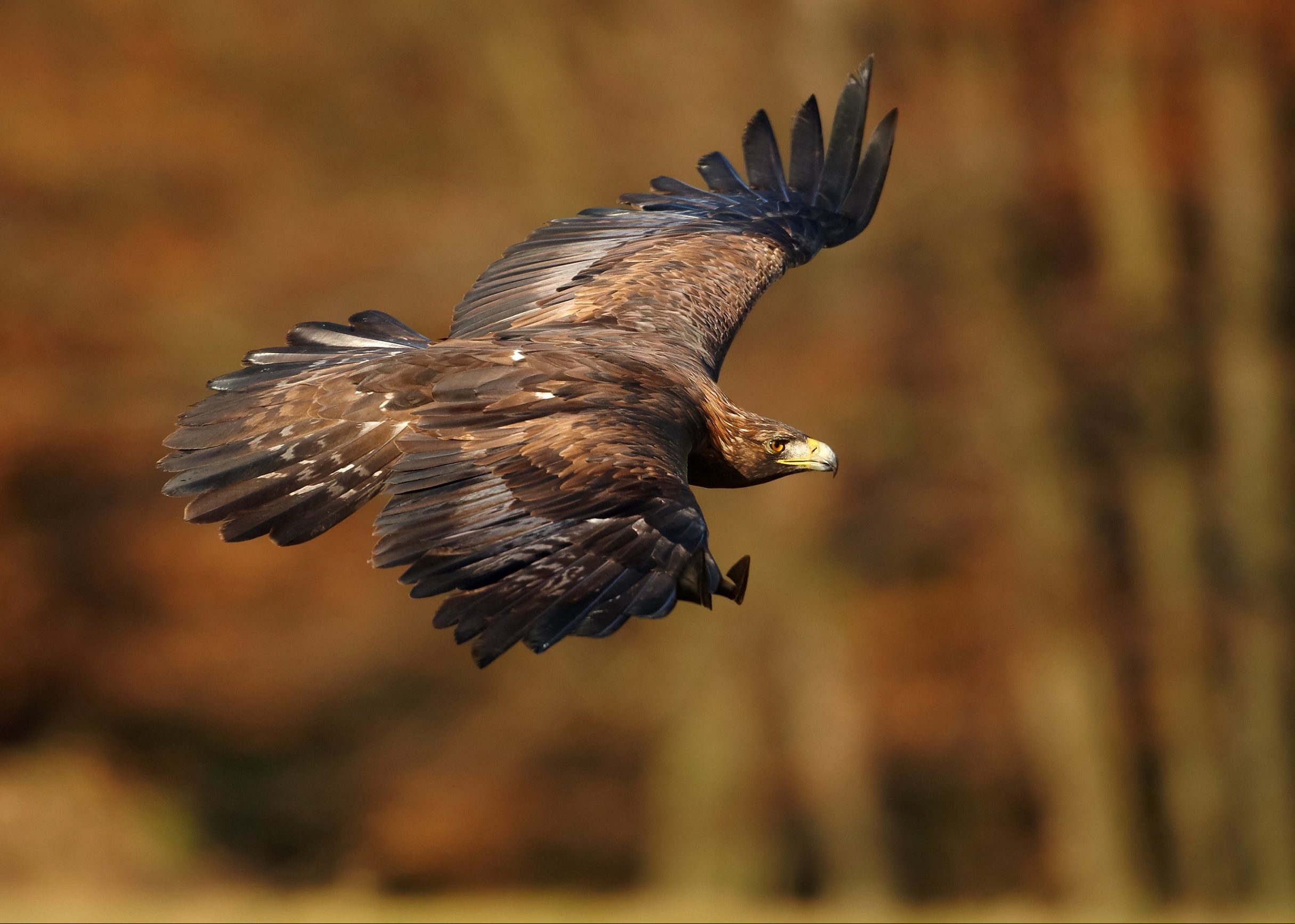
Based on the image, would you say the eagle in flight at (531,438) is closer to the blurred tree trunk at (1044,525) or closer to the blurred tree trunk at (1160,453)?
the blurred tree trunk at (1044,525)

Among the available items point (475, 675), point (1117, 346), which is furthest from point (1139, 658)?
point (475, 675)

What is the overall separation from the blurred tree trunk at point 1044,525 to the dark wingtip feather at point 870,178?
6.38m

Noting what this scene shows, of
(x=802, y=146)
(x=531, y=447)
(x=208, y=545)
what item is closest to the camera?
(x=531, y=447)

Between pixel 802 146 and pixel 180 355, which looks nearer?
pixel 802 146

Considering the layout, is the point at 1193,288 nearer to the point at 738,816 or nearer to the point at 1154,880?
the point at 1154,880

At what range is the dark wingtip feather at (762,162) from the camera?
8.91m

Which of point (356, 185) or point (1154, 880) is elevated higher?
point (356, 185)

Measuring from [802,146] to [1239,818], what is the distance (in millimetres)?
9084

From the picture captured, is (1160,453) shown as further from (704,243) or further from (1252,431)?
(704,243)

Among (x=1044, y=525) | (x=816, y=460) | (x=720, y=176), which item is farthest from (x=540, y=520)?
(x=1044, y=525)

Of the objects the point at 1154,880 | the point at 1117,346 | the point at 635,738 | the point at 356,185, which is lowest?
the point at 1154,880

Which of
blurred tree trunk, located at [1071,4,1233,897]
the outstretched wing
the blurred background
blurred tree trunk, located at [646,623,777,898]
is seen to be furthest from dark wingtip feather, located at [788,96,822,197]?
blurred tree trunk, located at [646,623,777,898]

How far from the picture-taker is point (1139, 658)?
53.5ft

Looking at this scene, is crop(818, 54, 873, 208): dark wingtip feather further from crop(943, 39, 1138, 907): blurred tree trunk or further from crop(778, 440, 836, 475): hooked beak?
crop(943, 39, 1138, 907): blurred tree trunk
